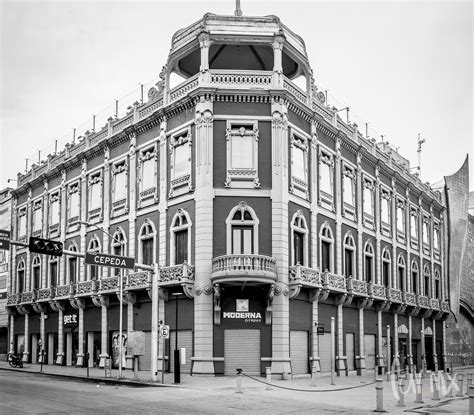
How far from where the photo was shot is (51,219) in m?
52.6

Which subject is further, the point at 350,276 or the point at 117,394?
the point at 350,276

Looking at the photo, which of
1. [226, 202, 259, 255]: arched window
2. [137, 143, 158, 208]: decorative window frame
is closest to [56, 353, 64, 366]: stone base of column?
[137, 143, 158, 208]: decorative window frame

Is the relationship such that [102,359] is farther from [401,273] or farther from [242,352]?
[401,273]

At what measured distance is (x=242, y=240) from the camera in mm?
35094

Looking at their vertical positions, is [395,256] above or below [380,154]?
below

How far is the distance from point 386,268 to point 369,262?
3.91 meters

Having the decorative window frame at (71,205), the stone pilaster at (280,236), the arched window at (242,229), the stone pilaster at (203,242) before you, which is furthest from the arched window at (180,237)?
the decorative window frame at (71,205)

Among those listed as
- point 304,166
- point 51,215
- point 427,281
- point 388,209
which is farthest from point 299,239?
point 427,281

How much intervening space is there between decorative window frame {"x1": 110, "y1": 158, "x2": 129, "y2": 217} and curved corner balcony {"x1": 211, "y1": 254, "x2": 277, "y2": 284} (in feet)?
37.9

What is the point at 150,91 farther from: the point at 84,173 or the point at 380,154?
the point at 380,154

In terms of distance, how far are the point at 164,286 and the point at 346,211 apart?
14950 mm

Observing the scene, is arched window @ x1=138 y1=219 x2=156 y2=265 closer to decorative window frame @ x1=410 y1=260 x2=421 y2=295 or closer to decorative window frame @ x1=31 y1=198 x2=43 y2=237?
decorative window frame @ x1=31 y1=198 x2=43 y2=237

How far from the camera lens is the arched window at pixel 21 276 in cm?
5647

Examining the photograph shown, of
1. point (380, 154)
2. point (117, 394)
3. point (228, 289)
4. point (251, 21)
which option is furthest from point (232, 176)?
point (380, 154)
